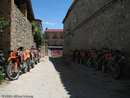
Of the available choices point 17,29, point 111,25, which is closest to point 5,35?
point 17,29

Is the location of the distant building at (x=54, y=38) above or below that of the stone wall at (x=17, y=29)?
above

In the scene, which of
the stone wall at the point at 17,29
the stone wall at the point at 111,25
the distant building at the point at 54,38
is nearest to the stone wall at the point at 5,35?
the stone wall at the point at 17,29

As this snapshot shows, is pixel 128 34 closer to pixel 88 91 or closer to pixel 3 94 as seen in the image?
pixel 88 91

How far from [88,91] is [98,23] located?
5.64 meters

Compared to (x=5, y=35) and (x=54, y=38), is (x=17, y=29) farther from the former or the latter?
(x=54, y=38)

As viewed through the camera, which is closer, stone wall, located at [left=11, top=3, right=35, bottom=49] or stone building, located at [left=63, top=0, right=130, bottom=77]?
stone building, located at [left=63, top=0, right=130, bottom=77]

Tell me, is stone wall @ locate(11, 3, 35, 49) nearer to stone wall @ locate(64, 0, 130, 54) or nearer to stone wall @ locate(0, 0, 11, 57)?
stone wall @ locate(0, 0, 11, 57)

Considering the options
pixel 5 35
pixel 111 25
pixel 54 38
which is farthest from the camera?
pixel 54 38

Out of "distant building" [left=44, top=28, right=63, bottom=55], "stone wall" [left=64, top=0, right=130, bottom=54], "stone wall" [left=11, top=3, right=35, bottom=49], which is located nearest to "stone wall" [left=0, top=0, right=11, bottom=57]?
"stone wall" [left=11, top=3, right=35, bottom=49]

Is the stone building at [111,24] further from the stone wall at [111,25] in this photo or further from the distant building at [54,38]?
the distant building at [54,38]

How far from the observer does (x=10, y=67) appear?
442 cm

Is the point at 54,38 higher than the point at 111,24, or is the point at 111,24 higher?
the point at 54,38

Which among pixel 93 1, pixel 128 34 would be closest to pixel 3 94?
pixel 128 34

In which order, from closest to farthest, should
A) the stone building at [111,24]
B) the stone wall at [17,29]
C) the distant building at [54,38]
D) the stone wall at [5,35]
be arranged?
1. the stone building at [111,24]
2. the stone wall at [5,35]
3. the stone wall at [17,29]
4. the distant building at [54,38]
